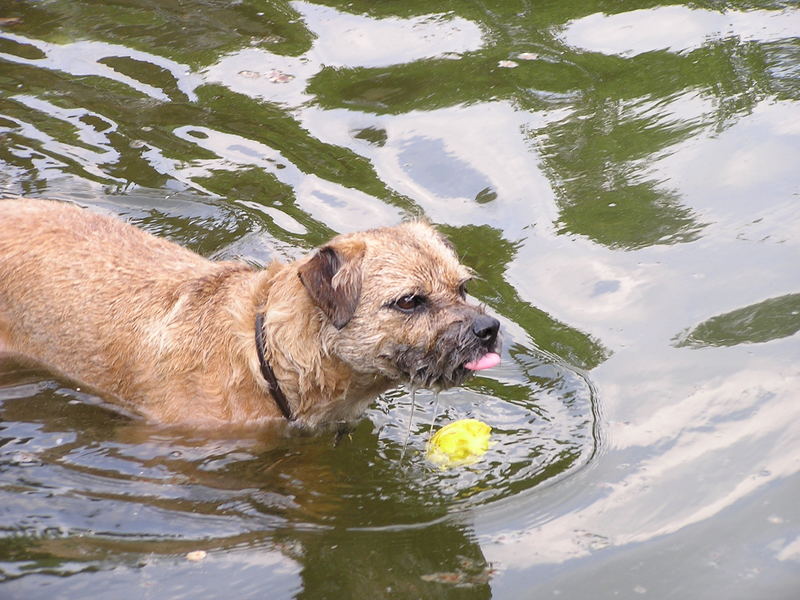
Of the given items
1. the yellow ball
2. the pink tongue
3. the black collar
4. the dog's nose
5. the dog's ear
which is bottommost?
the yellow ball

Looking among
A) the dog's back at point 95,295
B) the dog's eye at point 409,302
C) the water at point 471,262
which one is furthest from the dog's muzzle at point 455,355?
the dog's back at point 95,295

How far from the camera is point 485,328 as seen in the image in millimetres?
5586

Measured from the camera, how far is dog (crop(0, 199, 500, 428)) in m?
5.82

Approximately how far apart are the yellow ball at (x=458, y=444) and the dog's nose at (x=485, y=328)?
2.59 ft

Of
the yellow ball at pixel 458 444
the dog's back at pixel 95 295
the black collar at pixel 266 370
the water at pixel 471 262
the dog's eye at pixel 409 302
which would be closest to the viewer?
the water at pixel 471 262

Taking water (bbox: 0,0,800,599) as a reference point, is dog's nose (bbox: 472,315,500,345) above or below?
above

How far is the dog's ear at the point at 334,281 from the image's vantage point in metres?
5.81

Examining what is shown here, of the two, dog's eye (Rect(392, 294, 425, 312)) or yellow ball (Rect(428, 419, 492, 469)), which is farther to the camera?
yellow ball (Rect(428, 419, 492, 469))

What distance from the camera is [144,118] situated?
1035 cm

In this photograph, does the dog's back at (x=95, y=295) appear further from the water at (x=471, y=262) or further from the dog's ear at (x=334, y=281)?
the dog's ear at (x=334, y=281)

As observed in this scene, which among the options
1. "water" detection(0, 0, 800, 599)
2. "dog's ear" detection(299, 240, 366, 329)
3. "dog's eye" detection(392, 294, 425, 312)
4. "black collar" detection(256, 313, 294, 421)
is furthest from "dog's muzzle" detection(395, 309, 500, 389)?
"black collar" detection(256, 313, 294, 421)

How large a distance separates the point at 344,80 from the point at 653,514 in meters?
6.55

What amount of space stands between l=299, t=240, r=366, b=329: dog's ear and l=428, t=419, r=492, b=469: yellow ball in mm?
960

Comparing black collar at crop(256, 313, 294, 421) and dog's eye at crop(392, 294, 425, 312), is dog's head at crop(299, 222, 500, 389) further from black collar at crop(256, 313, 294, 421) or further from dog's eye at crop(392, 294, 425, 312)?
black collar at crop(256, 313, 294, 421)
